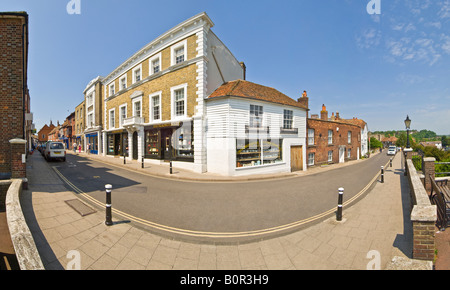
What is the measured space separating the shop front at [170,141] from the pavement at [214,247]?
817cm

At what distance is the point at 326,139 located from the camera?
19.8m

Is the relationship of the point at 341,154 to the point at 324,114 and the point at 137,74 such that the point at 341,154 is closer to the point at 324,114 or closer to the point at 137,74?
the point at 324,114

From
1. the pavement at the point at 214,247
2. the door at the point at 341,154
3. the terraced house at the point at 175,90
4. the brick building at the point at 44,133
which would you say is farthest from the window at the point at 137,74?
the brick building at the point at 44,133

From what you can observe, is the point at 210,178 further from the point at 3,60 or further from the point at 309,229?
the point at 3,60

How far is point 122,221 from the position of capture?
475 cm

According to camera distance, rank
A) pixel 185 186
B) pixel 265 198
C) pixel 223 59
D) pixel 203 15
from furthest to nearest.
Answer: pixel 223 59, pixel 203 15, pixel 185 186, pixel 265 198

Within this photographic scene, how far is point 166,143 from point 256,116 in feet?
26.3

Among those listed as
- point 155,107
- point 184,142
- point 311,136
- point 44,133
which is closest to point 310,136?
point 311,136

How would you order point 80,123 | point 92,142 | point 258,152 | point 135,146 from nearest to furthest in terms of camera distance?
1. point 258,152
2. point 135,146
3. point 92,142
4. point 80,123

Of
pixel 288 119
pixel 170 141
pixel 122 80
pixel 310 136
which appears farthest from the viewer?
pixel 122 80

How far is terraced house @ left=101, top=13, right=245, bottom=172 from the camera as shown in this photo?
40.3 ft

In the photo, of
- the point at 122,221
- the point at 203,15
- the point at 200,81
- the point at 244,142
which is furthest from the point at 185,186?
the point at 203,15

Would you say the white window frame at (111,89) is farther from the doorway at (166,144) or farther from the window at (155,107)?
the doorway at (166,144)
